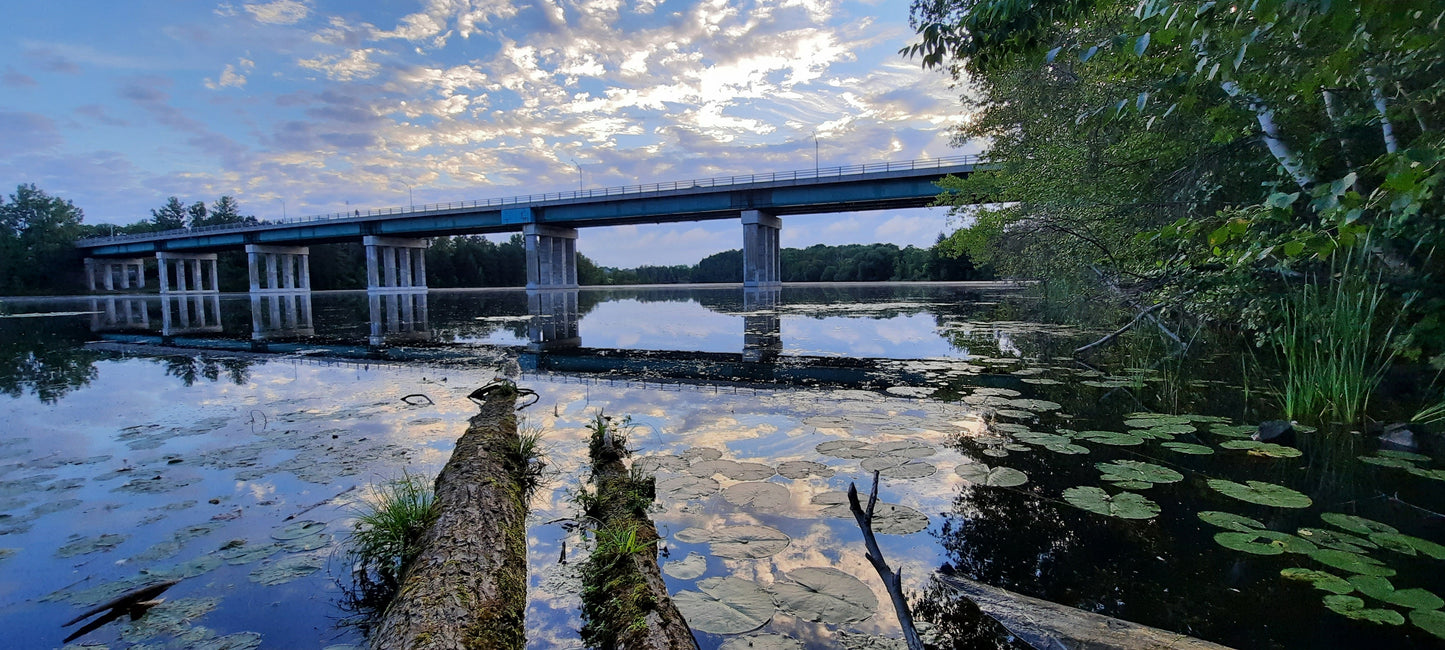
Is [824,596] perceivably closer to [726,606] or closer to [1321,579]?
[726,606]

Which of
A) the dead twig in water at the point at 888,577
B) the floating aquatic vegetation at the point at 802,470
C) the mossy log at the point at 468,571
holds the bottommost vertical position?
the floating aquatic vegetation at the point at 802,470

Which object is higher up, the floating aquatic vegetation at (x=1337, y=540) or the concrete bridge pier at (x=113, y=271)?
the concrete bridge pier at (x=113, y=271)

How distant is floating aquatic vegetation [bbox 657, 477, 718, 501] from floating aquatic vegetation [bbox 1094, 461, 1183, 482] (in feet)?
10.2

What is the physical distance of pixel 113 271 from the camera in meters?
84.5

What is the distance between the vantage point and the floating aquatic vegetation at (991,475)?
14.8ft

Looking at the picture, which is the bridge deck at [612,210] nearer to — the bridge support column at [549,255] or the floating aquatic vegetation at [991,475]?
the bridge support column at [549,255]

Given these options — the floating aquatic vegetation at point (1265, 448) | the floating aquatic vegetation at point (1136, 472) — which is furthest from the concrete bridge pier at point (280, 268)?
the floating aquatic vegetation at point (1265, 448)

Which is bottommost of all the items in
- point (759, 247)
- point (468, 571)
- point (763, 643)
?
point (763, 643)

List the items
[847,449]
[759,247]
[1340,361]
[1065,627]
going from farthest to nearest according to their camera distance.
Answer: [759,247] < [1340,361] < [847,449] < [1065,627]

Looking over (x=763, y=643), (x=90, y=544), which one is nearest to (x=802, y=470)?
(x=763, y=643)

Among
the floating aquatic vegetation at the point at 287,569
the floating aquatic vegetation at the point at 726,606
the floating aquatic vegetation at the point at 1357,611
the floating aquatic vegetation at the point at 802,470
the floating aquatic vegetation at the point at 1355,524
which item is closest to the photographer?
the floating aquatic vegetation at the point at 1357,611

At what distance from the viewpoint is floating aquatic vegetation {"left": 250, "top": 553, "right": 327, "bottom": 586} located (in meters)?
3.29

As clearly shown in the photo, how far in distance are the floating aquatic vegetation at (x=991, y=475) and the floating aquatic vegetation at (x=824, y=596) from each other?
194cm

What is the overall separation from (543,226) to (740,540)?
58270 millimetres
